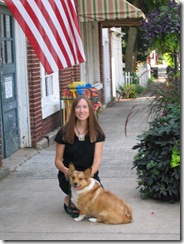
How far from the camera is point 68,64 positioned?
5449 mm

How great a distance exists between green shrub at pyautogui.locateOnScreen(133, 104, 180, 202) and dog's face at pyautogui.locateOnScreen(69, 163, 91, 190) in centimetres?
99

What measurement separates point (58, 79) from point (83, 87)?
57cm

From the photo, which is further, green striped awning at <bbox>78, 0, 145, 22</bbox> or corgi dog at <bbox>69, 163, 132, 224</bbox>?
green striped awning at <bbox>78, 0, 145, 22</bbox>

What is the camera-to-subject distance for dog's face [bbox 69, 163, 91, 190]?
5.72 metres

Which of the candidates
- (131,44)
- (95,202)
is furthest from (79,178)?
(131,44)

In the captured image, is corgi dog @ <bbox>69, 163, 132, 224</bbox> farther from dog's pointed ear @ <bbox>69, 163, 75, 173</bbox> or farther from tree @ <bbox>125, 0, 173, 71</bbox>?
tree @ <bbox>125, 0, 173, 71</bbox>

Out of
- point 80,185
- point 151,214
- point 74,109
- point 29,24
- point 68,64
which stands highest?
point 29,24

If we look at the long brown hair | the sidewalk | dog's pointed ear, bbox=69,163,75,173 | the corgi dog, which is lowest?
the sidewalk

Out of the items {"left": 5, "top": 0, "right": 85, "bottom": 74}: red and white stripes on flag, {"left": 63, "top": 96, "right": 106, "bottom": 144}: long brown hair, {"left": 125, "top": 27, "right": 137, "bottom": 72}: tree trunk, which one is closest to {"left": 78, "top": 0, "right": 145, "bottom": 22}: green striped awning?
{"left": 63, "top": 96, "right": 106, "bottom": 144}: long brown hair

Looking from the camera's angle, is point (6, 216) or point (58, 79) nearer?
point (6, 216)

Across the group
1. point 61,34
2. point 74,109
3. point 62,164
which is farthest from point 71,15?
point 62,164

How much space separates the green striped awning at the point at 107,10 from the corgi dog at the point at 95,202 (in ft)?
26.2

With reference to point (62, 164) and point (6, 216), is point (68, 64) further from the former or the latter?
point (6, 216)

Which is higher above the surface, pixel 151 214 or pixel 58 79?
pixel 58 79
